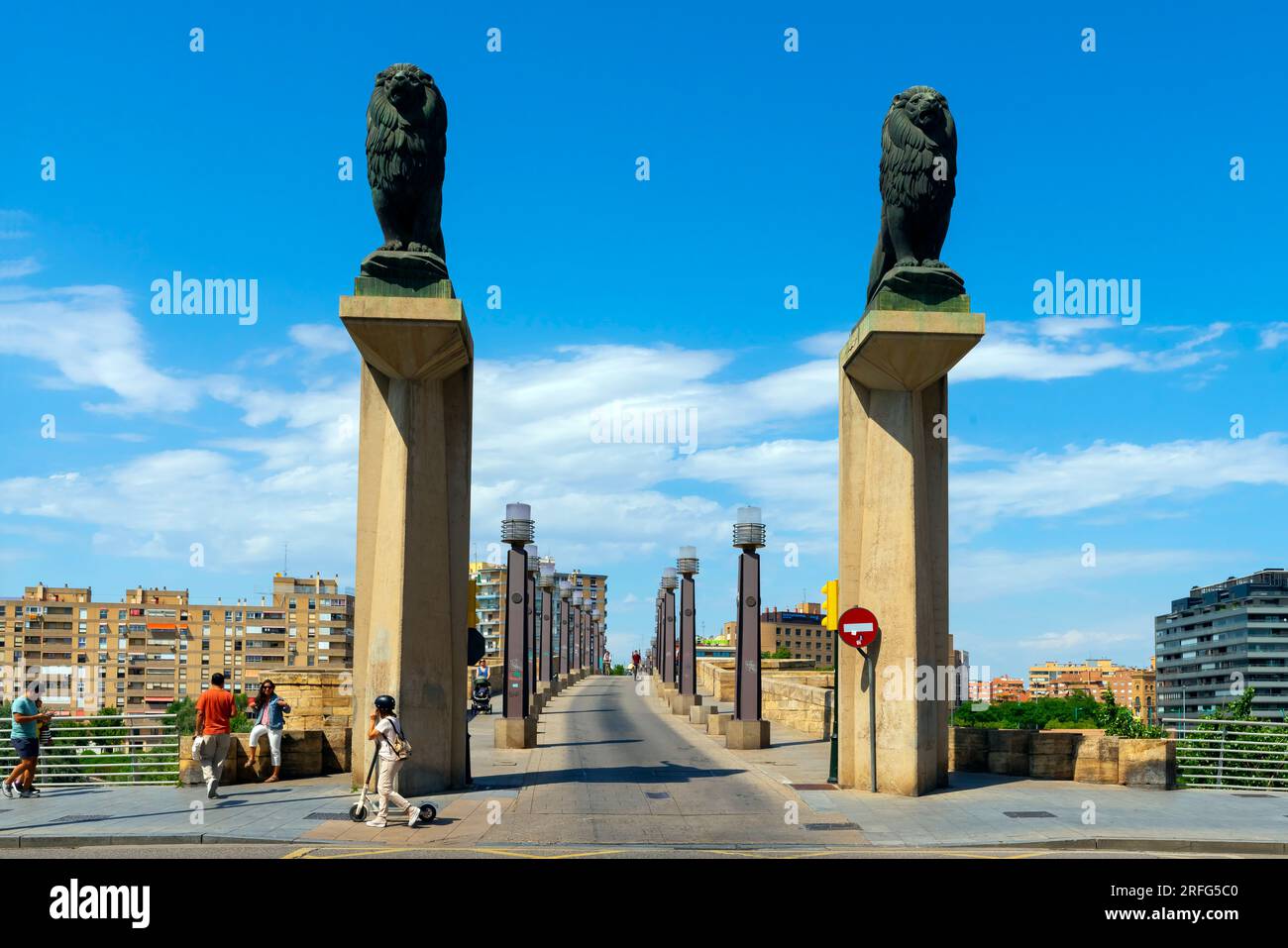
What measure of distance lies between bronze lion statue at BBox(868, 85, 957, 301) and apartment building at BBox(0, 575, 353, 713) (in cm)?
13190

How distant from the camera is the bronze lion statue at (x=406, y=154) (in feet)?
54.5

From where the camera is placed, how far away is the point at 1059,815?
15.2 metres

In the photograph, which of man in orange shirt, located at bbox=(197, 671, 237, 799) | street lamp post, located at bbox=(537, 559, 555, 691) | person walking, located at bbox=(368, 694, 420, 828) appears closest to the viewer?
person walking, located at bbox=(368, 694, 420, 828)

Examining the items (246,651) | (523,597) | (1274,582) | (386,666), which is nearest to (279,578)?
(246,651)

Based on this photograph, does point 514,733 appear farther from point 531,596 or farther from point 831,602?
point 831,602

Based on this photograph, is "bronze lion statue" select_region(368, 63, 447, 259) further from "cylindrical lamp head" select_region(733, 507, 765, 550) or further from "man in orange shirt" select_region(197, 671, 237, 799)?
"cylindrical lamp head" select_region(733, 507, 765, 550)

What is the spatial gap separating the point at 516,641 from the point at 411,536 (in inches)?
411

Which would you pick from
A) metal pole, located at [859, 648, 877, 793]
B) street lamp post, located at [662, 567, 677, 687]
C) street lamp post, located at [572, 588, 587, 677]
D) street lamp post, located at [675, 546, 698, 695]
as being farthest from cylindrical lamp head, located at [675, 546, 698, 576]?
street lamp post, located at [572, 588, 587, 677]

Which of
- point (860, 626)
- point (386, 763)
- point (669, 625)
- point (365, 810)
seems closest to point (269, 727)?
point (365, 810)

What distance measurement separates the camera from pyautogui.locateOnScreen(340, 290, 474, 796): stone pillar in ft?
54.1

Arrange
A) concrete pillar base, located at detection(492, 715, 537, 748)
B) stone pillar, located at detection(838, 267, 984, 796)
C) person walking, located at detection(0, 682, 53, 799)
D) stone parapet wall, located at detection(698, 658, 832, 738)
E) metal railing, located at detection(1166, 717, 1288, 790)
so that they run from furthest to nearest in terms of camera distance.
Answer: stone parapet wall, located at detection(698, 658, 832, 738) < concrete pillar base, located at detection(492, 715, 537, 748) < metal railing, located at detection(1166, 717, 1288, 790) < stone pillar, located at detection(838, 267, 984, 796) < person walking, located at detection(0, 682, 53, 799)

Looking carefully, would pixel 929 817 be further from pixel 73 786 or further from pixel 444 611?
pixel 73 786

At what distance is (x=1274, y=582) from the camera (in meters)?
150
